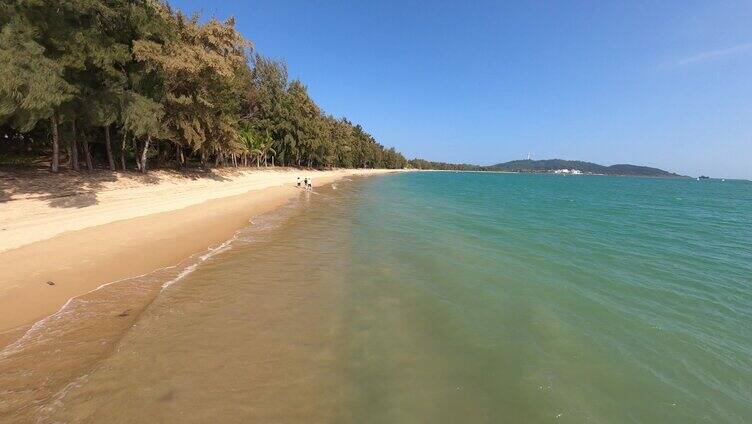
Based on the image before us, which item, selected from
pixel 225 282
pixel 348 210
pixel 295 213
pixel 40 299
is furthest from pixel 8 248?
pixel 348 210

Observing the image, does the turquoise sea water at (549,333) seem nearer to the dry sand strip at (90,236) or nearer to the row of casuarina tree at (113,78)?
the dry sand strip at (90,236)

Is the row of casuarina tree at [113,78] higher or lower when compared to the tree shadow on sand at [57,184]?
higher

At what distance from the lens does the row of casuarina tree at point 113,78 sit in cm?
1456

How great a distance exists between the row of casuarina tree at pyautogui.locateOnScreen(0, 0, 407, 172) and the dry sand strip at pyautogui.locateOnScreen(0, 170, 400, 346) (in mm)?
3807

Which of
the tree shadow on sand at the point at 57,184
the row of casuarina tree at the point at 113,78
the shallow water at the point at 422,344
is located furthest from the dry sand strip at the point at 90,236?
the row of casuarina tree at the point at 113,78

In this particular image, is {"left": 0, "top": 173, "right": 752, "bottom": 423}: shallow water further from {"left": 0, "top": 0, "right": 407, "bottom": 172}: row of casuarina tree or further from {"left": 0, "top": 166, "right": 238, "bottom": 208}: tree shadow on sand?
{"left": 0, "top": 0, "right": 407, "bottom": 172}: row of casuarina tree

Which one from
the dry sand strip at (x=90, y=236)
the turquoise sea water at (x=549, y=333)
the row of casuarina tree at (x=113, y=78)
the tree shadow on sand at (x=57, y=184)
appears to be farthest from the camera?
the tree shadow on sand at (x=57, y=184)

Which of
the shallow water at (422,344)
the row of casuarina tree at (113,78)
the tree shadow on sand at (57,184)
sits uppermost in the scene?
the row of casuarina tree at (113,78)

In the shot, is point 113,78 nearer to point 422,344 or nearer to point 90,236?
point 90,236

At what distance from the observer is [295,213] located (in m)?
22.8

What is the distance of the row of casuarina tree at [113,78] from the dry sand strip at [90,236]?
12.5ft

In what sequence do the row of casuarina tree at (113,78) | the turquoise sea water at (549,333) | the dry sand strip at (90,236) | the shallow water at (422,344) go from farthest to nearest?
the row of casuarina tree at (113,78), the dry sand strip at (90,236), the turquoise sea water at (549,333), the shallow water at (422,344)

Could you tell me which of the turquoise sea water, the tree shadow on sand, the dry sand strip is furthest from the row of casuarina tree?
the turquoise sea water

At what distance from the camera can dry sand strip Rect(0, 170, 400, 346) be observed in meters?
8.24
